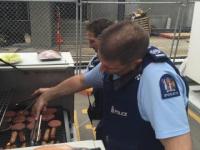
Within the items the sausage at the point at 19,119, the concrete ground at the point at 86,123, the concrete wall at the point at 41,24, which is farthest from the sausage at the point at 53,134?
the concrete wall at the point at 41,24

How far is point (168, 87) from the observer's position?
4.26ft

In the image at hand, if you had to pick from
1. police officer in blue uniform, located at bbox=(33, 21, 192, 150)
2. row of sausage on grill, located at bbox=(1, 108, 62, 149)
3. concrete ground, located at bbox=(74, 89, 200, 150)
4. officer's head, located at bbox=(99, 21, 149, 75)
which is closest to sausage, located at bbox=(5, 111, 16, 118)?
row of sausage on grill, located at bbox=(1, 108, 62, 149)

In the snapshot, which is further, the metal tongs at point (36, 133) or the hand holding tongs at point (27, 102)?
the hand holding tongs at point (27, 102)

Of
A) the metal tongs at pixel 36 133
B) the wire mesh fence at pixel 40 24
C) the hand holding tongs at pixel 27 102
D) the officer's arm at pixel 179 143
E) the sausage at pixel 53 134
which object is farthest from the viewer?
the wire mesh fence at pixel 40 24

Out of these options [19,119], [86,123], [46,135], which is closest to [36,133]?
[46,135]

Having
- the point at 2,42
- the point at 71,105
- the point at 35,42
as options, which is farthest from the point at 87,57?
the point at 71,105

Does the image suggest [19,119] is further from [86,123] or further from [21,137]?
[86,123]

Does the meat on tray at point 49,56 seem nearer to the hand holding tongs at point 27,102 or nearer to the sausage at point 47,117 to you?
the hand holding tongs at point 27,102

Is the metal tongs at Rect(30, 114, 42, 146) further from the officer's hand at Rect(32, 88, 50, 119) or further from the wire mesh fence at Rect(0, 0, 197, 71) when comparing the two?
the wire mesh fence at Rect(0, 0, 197, 71)

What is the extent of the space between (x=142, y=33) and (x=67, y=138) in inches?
31.7

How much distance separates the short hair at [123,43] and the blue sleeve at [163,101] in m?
0.13

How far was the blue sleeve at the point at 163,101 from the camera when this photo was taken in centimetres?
126

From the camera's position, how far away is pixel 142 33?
1293mm

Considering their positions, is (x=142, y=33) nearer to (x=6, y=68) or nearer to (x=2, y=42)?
(x=6, y=68)
